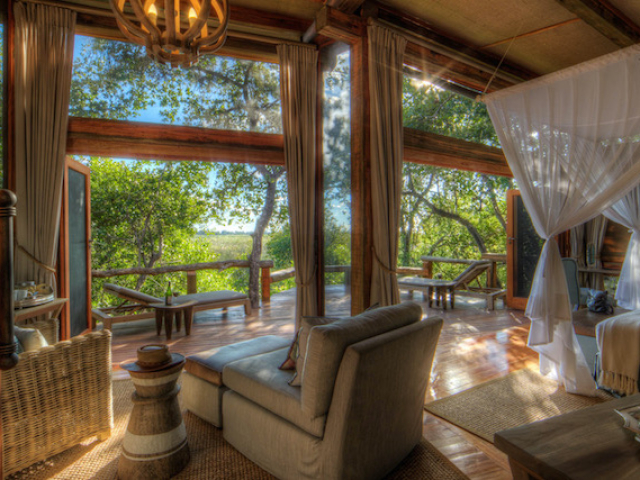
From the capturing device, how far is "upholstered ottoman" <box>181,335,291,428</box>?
2355 millimetres

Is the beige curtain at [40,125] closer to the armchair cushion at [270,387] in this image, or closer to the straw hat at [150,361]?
the straw hat at [150,361]

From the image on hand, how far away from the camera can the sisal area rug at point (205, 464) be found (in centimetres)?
194

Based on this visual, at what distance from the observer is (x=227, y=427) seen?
2219 millimetres

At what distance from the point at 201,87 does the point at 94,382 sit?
2973mm

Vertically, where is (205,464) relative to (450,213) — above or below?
below

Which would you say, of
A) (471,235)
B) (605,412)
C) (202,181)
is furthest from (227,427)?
(471,235)

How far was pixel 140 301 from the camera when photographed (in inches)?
181

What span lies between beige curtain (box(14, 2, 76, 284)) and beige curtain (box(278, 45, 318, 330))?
189 centimetres

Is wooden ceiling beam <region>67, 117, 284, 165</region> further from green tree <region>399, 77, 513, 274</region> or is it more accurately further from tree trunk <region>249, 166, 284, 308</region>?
green tree <region>399, 77, 513, 274</region>

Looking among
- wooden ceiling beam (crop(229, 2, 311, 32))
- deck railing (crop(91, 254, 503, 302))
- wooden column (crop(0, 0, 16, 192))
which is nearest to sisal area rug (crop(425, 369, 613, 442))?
deck railing (crop(91, 254, 503, 302))

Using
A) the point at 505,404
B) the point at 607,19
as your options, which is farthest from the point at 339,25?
the point at 505,404

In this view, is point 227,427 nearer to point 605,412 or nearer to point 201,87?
point 605,412

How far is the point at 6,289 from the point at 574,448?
185 centimetres

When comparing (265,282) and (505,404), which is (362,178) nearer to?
(505,404)
